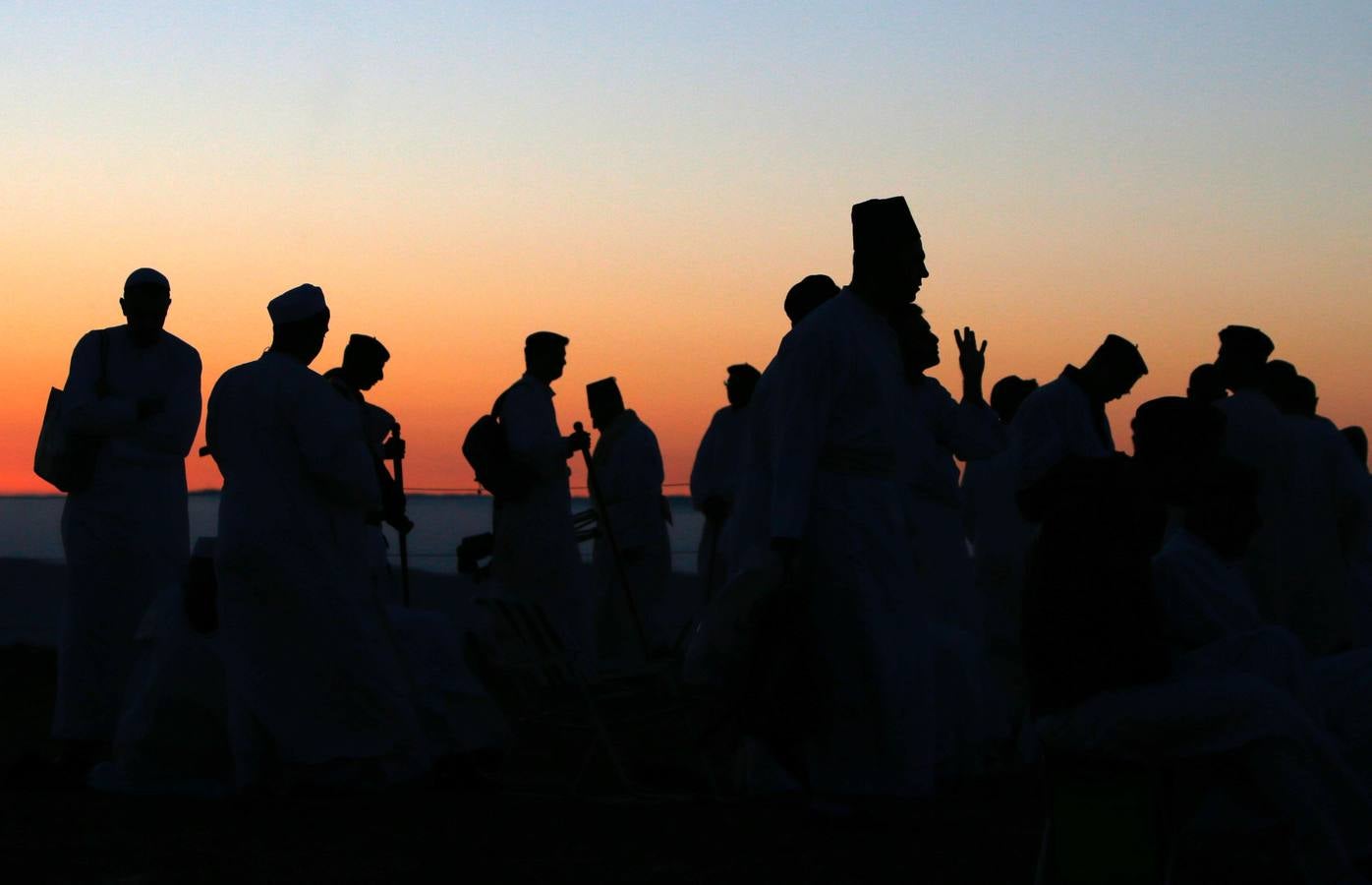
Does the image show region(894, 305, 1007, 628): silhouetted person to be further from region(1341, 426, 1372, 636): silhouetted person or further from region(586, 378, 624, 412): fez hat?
region(586, 378, 624, 412): fez hat

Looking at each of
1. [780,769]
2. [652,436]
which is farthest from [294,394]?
[652,436]

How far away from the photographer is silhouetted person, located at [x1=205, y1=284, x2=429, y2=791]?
8227 millimetres

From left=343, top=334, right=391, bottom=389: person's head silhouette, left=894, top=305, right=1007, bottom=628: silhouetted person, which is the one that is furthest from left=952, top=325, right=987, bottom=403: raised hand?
left=343, top=334, right=391, bottom=389: person's head silhouette

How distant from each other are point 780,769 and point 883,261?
2.05 metres

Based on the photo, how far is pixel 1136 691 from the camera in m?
5.06

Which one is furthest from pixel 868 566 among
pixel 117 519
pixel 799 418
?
pixel 117 519

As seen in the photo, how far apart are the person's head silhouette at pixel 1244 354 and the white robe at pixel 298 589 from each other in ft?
12.7

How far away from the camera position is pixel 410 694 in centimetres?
862

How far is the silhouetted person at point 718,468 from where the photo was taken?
13383mm

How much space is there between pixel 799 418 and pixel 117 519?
12.3ft

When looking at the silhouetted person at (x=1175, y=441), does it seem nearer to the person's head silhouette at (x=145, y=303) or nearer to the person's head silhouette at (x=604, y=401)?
the person's head silhouette at (x=145, y=303)

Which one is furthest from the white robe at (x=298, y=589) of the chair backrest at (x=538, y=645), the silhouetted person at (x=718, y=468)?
the silhouetted person at (x=718, y=468)

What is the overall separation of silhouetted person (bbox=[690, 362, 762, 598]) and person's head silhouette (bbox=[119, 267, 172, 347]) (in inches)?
181

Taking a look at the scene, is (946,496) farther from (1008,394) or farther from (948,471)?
(1008,394)
